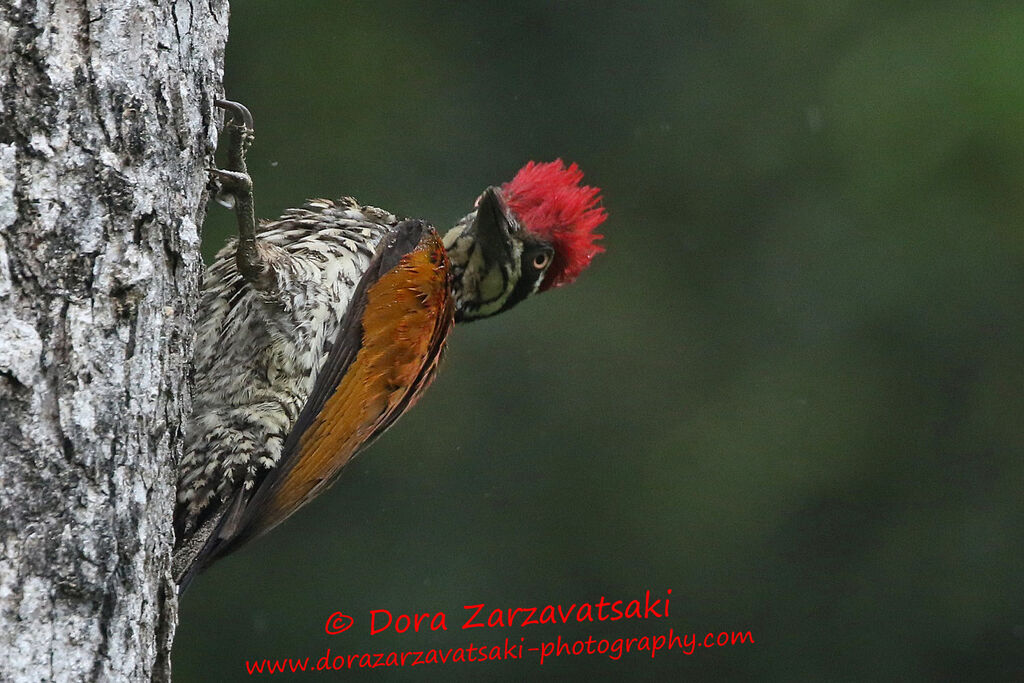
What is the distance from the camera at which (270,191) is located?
7.41 m

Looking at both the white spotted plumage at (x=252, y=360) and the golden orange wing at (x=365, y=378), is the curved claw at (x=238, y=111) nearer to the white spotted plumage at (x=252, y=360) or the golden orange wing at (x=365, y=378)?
the white spotted plumage at (x=252, y=360)

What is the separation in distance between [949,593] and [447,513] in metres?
2.68

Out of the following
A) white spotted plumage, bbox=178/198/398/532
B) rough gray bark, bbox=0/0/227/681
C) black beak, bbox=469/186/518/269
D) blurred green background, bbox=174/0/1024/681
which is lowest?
rough gray bark, bbox=0/0/227/681

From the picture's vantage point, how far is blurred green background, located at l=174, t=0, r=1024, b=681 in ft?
24.5

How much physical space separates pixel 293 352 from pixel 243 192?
44 cm

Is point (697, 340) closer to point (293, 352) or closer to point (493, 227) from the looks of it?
point (493, 227)

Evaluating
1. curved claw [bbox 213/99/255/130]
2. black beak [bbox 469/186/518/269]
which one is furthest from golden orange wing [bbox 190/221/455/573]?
curved claw [bbox 213/99/255/130]

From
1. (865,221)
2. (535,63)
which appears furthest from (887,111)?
(535,63)

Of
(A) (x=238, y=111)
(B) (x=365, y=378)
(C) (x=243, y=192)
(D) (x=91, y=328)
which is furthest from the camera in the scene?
(B) (x=365, y=378)

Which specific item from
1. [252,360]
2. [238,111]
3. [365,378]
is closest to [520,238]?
[365,378]

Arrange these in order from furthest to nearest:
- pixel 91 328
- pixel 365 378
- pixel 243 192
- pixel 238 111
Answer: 1. pixel 365 378
2. pixel 243 192
3. pixel 238 111
4. pixel 91 328

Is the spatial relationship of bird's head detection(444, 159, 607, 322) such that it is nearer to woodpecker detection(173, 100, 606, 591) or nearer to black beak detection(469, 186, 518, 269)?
black beak detection(469, 186, 518, 269)

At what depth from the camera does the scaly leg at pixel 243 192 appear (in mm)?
3244

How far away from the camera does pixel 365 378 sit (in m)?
3.51
